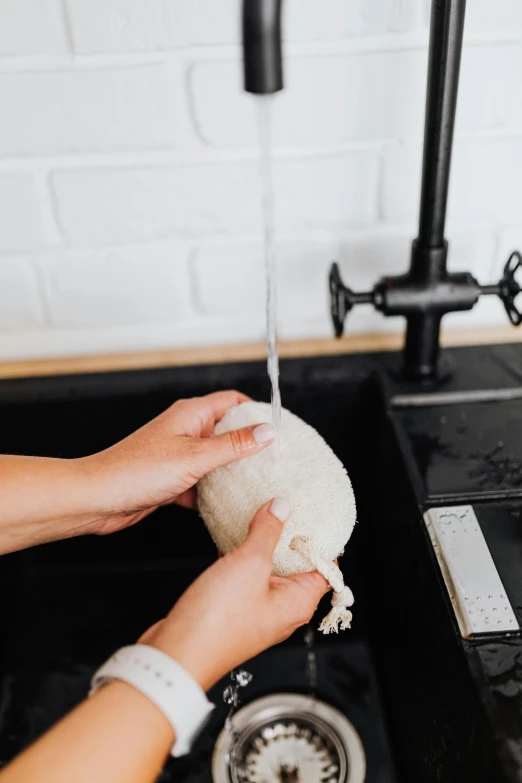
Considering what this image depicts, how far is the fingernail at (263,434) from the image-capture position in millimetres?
555

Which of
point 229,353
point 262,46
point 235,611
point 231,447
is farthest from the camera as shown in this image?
point 229,353

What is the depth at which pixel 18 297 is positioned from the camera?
2.46 ft

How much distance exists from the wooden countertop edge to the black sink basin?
0.06 ft

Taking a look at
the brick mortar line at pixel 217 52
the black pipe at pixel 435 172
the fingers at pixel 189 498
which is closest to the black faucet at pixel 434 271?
the black pipe at pixel 435 172

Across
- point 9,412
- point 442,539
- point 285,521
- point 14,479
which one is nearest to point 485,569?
point 442,539

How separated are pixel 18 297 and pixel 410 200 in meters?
0.43

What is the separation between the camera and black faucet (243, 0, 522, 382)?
522mm

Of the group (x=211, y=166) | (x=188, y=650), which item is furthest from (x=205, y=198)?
(x=188, y=650)

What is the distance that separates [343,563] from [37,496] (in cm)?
25

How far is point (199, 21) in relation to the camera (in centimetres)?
60

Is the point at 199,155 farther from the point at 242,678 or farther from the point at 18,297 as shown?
the point at 242,678

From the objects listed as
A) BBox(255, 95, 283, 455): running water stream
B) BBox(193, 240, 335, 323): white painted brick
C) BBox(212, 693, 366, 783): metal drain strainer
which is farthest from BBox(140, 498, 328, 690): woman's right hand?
BBox(193, 240, 335, 323): white painted brick

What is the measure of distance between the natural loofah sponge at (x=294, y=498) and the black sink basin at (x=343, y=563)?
0.04 meters

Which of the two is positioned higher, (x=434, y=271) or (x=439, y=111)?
(x=439, y=111)
